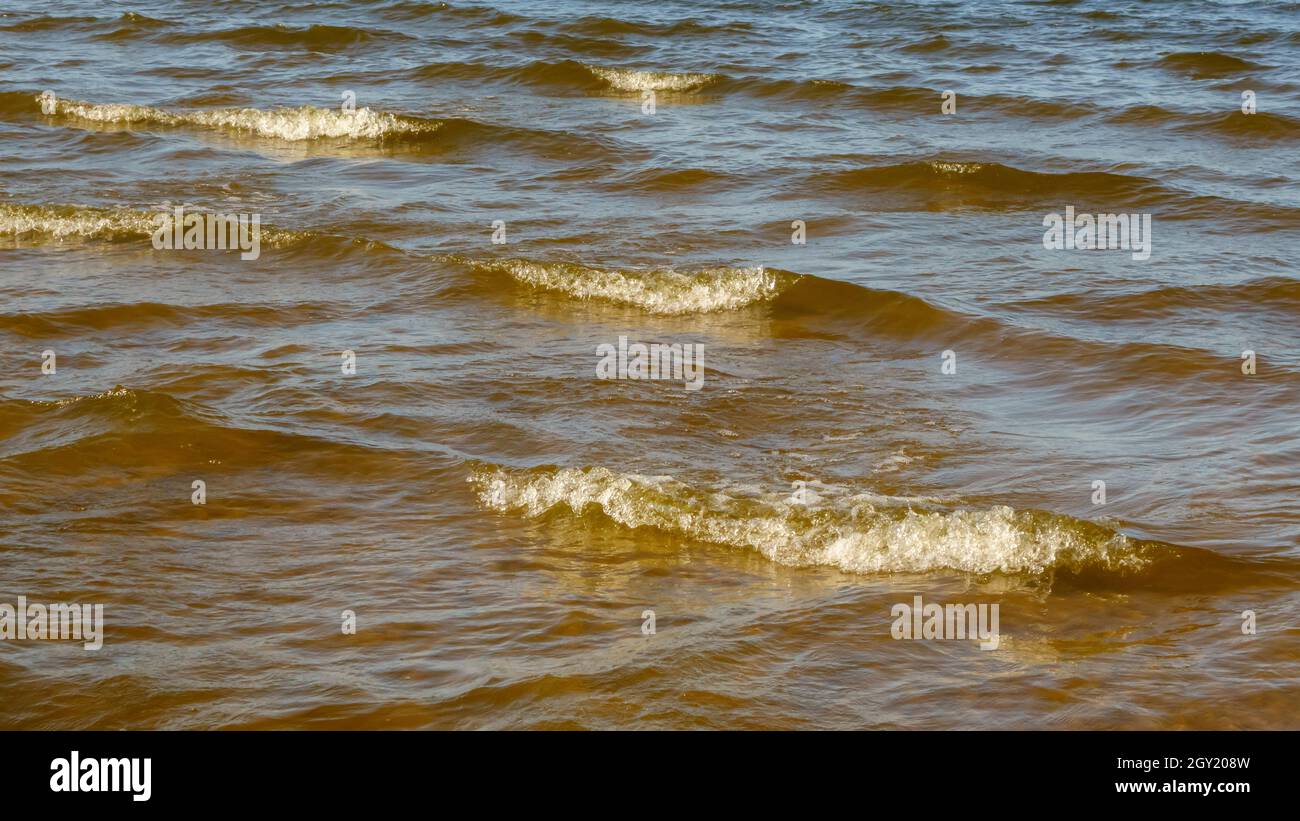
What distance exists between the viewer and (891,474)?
7492 millimetres

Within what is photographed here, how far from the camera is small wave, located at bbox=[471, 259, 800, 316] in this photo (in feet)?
35.0

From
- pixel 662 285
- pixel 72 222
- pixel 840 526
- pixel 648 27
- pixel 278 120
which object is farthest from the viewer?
pixel 648 27

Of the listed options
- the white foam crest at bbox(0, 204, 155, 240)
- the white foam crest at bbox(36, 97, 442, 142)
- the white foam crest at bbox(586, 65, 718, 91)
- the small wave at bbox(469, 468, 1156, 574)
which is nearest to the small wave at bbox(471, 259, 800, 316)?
the white foam crest at bbox(0, 204, 155, 240)

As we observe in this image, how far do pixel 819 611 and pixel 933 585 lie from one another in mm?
574

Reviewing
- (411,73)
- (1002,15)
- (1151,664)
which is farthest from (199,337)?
(1002,15)

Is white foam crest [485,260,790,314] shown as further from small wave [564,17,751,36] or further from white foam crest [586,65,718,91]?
small wave [564,17,751,36]

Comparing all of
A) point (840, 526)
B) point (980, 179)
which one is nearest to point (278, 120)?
point (980, 179)

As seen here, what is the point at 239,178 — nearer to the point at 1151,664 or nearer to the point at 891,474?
the point at 891,474

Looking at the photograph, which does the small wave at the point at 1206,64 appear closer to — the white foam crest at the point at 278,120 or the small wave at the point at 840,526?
the white foam crest at the point at 278,120

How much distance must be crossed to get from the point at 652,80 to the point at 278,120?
4930mm

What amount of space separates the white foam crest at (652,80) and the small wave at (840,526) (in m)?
12.1

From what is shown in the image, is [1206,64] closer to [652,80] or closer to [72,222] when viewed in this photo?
[652,80]

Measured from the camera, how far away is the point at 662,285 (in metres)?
10.8
